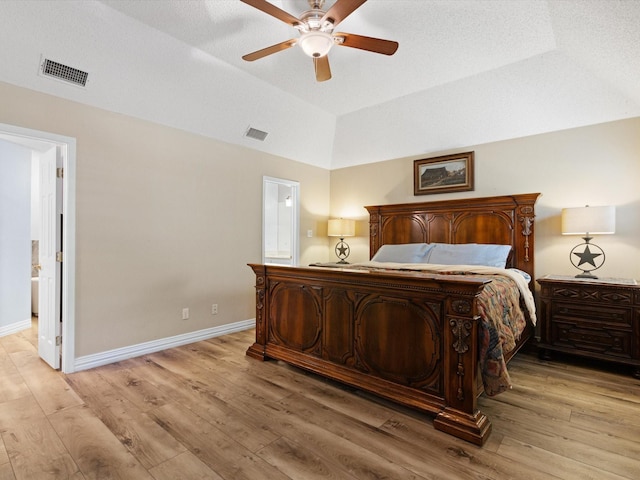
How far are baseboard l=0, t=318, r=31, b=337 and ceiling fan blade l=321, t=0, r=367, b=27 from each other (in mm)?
4997

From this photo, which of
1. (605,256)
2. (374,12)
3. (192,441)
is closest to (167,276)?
(192,441)

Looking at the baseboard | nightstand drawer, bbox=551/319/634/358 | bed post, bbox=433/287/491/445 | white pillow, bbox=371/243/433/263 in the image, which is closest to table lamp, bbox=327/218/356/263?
white pillow, bbox=371/243/433/263

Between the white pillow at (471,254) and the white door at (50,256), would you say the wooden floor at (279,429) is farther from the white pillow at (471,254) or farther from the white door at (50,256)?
the white pillow at (471,254)

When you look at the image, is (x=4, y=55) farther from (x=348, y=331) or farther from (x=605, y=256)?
→ (x=605, y=256)

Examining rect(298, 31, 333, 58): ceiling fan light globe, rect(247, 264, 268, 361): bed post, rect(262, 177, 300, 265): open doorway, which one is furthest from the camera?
rect(262, 177, 300, 265): open doorway

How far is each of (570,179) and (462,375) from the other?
2.82 m

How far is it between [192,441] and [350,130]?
13.9 ft

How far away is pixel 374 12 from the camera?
8.57 ft

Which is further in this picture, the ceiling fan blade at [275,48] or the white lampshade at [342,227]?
the white lampshade at [342,227]

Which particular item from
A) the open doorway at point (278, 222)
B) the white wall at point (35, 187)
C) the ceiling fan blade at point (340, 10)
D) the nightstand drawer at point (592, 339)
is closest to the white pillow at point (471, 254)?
the nightstand drawer at point (592, 339)

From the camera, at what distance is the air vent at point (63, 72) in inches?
104

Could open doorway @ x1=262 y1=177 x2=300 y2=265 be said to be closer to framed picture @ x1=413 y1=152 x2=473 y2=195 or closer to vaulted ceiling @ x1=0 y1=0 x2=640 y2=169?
vaulted ceiling @ x1=0 y1=0 x2=640 y2=169

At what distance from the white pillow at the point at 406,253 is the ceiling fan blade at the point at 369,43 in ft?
7.80

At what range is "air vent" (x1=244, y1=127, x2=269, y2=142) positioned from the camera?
4.21 m
